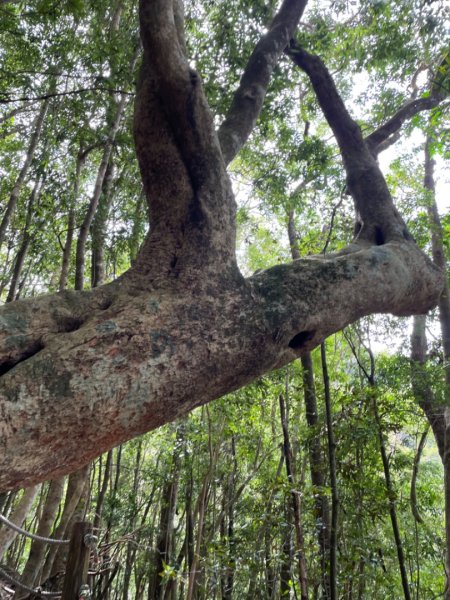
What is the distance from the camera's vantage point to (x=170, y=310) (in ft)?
6.13

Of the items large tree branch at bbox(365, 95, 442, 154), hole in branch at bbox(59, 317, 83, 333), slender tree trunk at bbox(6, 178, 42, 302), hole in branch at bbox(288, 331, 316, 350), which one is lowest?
hole in branch at bbox(59, 317, 83, 333)

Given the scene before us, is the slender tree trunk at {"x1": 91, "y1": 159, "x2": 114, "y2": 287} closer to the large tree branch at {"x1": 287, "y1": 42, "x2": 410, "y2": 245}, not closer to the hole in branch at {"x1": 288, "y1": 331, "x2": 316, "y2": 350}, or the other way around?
the large tree branch at {"x1": 287, "y1": 42, "x2": 410, "y2": 245}

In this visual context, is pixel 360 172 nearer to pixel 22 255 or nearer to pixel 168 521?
pixel 22 255

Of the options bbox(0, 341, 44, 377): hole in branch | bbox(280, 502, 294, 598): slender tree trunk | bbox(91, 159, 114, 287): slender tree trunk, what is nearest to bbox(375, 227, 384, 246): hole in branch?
bbox(280, 502, 294, 598): slender tree trunk

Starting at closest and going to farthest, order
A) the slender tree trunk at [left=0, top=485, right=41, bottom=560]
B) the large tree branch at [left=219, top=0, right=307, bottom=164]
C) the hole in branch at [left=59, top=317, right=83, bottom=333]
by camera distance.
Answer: the hole in branch at [left=59, top=317, right=83, bottom=333], the large tree branch at [left=219, top=0, right=307, bottom=164], the slender tree trunk at [left=0, top=485, right=41, bottom=560]

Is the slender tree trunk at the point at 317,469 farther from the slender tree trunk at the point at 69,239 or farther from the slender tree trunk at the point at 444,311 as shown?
the slender tree trunk at the point at 69,239

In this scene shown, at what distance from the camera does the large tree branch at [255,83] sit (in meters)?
3.14

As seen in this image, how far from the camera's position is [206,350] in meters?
1.81

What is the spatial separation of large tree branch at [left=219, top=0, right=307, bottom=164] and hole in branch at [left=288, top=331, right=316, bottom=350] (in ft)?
4.42

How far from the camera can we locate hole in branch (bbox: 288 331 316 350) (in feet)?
7.65

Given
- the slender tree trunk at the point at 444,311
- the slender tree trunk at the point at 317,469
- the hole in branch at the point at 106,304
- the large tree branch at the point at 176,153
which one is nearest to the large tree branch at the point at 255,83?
the large tree branch at the point at 176,153

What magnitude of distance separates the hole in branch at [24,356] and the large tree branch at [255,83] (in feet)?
6.12

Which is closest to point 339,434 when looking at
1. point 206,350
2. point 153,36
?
point 206,350

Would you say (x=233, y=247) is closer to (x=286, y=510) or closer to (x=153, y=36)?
(x=153, y=36)
